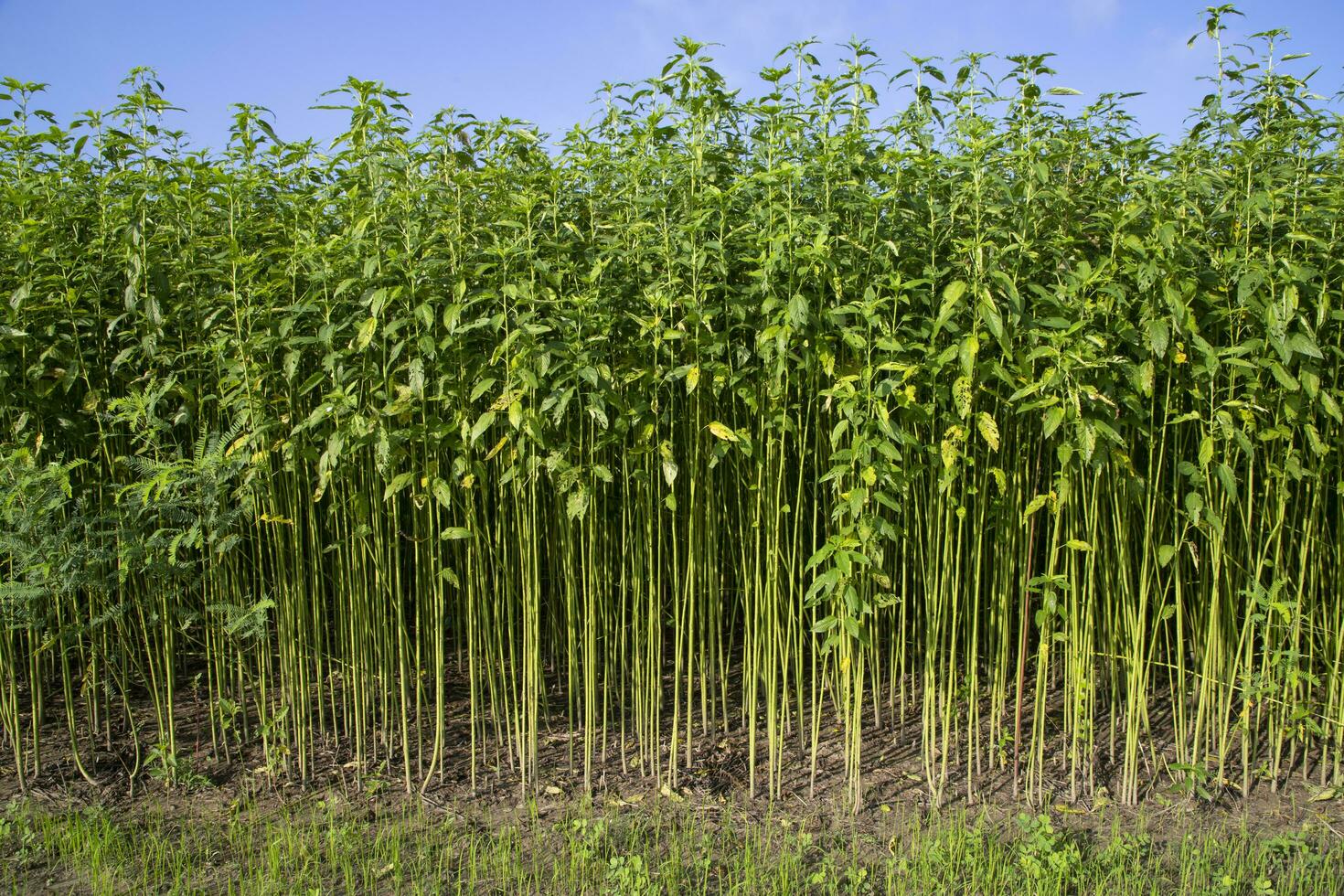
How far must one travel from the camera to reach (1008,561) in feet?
11.8

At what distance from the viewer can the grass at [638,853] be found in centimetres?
307

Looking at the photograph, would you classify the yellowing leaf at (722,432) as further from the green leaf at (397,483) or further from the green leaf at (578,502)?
the green leaf at (397,483)

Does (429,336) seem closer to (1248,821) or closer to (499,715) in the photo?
(499,715)

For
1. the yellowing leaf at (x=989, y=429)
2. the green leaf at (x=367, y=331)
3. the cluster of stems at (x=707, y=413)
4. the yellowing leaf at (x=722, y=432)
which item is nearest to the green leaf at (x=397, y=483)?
the cluster of stems at (x=707, y=413)

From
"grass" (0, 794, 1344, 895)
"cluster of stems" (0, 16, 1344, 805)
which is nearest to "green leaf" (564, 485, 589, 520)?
"cluster of stems" (0, 16, 1344, 805)

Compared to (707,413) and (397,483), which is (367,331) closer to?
(397,483)

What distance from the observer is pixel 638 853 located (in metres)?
3.27

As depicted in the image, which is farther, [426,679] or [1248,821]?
[426,679]

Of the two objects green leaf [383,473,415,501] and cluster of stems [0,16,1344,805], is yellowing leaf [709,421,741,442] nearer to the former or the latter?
cluster of stems [0,16,1344,805]

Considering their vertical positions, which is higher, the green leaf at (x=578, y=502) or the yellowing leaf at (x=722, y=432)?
the yellowing leaf at (x=722, y=432)

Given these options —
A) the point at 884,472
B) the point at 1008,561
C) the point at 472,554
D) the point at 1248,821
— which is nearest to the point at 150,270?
the point at 472,554

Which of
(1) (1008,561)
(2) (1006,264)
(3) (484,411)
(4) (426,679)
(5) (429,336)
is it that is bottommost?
(4) (426,679)

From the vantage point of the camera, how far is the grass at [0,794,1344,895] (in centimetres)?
307

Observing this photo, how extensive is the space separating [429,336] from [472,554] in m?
0.91
